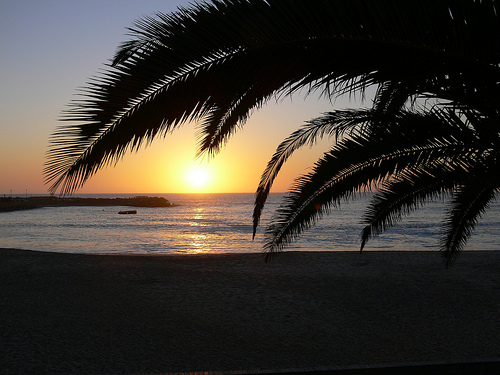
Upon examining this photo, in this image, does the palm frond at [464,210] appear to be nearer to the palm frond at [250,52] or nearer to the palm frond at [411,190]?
the palm frond at [411,190]

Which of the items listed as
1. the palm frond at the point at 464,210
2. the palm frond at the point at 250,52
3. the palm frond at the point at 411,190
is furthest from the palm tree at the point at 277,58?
the palm frond at the point at 464,210

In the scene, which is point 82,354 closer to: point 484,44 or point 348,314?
point 348,314

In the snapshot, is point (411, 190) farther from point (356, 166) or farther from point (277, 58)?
point (277, 58)

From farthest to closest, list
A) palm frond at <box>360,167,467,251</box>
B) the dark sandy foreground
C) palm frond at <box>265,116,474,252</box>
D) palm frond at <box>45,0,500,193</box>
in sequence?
palm frond at <box>360,167,467,251</box>, the dark sandy foreground, palm frond at <box>265,116,474,252</box>, palm frond at <box>45,0,500,193</box>

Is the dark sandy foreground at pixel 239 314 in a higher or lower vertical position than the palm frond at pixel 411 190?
lower

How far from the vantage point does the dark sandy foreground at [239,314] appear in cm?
481

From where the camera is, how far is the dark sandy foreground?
4.81 meters

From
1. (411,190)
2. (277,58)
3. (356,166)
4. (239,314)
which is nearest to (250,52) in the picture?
(277,58)

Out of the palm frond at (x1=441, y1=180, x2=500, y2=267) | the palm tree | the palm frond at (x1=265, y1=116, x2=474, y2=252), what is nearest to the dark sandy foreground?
the palm frond at (x1=441, y1=180, x2=500, y2=267)

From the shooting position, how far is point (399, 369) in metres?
3.81

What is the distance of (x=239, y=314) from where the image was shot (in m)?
6.61

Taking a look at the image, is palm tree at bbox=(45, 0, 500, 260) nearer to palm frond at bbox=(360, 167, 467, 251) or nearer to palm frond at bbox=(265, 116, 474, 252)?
palm frond at bbox=(265, 116, 474, 252)

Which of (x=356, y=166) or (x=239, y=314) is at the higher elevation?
(x=356, y=166)

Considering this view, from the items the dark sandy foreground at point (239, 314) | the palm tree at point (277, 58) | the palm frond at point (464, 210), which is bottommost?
the dark sandy foreground at point (239, 314)
